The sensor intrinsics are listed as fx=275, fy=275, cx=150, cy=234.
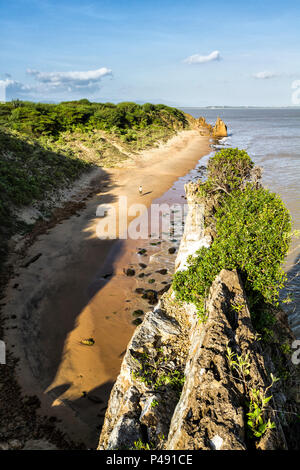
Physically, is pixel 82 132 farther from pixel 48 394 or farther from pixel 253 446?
pixel 253 446

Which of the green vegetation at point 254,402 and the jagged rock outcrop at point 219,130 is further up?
the jagged rock outcrop at point 219,130

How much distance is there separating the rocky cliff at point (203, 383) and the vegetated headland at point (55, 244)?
12.0 feet

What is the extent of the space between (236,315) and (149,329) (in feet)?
8.74

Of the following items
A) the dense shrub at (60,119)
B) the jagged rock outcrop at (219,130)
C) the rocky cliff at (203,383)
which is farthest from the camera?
the jagged rock outcrop at (219,130)

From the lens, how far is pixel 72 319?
13.6 meters

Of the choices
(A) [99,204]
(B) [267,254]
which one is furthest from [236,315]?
(A) [99,204]

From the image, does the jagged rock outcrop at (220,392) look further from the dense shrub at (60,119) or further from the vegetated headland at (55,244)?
the dense shrub at (60,119)

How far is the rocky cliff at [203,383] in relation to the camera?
4191 mm

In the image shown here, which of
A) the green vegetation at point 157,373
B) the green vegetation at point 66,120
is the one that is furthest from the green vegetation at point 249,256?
the green vegetation at point 66,120

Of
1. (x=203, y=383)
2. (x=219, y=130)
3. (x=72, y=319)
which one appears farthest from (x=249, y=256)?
(x=219, y=130)

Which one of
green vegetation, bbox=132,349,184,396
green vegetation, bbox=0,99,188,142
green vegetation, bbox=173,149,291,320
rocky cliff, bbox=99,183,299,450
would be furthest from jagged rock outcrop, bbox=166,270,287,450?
green vegetation, bbox=0,99,188,142

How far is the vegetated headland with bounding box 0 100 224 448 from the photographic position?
32.0 feet

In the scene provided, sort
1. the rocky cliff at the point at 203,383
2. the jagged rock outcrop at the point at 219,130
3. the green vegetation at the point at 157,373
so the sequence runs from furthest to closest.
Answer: the jagged rock outcrop at the point at 219,130
the green vegetation at the point at 157,373
the rocky cliff at the point at 203,383

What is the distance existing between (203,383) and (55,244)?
17.7m
